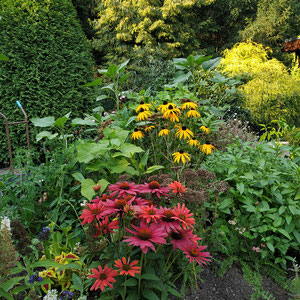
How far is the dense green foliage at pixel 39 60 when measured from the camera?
4.51m

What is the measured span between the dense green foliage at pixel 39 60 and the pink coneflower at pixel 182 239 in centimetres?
412

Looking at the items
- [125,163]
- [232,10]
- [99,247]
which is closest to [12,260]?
[99,247]

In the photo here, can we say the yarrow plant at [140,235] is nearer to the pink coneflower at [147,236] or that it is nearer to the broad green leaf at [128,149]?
the pink coneflower at [147,236]

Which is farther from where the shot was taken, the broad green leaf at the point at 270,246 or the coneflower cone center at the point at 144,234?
the broad green leaf at the point at 270,246

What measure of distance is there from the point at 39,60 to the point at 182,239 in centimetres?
445

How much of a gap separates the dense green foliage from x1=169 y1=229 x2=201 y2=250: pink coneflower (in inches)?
162

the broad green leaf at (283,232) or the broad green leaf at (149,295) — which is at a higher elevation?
the broad green leaf at (149,295)

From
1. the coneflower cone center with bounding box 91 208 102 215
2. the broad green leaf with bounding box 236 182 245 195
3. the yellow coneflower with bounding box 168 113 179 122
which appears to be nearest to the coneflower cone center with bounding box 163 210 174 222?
the coneflower cone center with bounding box 91 208 102 215

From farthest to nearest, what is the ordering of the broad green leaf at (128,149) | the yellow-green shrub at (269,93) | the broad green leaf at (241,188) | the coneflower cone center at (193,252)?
the yellow-green shrub at (269,93)
the broad green leaf at (128,149)
the broad green leaf at (241,188)
the coneflower cone center at (193,252)

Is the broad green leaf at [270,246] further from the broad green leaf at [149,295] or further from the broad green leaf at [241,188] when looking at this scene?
the broad green leaf at [149,295]

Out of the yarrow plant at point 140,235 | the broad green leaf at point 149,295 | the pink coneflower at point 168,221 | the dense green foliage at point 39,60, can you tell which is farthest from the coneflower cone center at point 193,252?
the dense green foliage at point 39,60

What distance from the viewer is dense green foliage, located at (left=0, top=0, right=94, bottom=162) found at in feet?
14.8

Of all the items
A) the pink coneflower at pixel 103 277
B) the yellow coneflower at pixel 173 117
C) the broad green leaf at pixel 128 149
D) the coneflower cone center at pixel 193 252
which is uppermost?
the yellow coneflower at pixel 173 117

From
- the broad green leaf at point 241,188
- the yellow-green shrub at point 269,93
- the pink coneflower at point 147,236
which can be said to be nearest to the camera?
the pink coneflower at point 147,236
